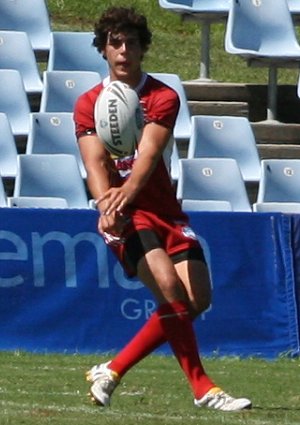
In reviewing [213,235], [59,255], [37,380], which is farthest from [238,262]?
[37,380]

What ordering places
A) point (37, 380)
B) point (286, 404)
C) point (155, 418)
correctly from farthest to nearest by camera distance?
point (37, 380)
point (286, 404)
point (155, 418)

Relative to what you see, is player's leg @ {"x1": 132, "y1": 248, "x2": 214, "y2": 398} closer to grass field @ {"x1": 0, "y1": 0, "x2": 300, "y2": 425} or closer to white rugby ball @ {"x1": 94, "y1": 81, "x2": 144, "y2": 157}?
grass field @ {"x1": 0, "y1": 0, "x2": 300, "y2": 425}

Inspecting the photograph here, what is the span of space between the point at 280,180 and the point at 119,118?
18.6ft

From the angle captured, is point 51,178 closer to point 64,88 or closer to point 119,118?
point 64,88

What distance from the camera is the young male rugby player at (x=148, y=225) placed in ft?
20.8

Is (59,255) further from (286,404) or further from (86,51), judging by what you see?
(86,51)

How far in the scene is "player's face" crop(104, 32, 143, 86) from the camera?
6.44m

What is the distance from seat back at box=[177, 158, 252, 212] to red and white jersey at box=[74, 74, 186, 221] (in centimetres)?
485

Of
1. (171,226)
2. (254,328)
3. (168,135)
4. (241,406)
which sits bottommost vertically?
(254,328)

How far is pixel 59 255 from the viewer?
31.5 feet

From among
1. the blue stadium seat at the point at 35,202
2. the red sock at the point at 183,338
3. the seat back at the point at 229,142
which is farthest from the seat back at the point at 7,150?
the red sock at the point at 183,338

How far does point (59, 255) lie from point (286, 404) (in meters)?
2.95

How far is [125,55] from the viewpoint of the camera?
6426mm

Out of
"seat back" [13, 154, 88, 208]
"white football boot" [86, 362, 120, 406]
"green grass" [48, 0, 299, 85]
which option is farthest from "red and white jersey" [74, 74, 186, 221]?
"green grass" [48, 0, 299, 85]
